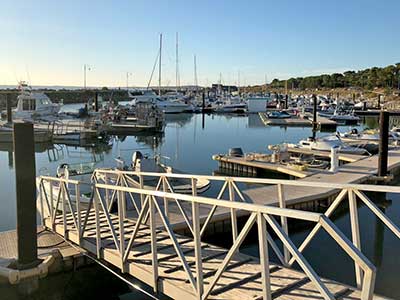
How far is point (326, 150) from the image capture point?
25594 mm

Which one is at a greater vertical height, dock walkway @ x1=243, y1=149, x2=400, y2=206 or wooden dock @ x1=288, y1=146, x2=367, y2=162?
wooden dock @ x1=288, y1=146, x2=367, y2=162

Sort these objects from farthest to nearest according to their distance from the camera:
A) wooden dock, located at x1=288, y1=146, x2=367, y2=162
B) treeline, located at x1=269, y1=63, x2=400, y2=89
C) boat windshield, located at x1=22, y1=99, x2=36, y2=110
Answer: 1. treeline, located at x1=269, y1=63, x2=400, y2=89
2. boat windshield, located at x1=22, y1=99, x2=36, y2=110
3. wooden dock, located at x1=288, y1=146, x2=367, y2=162

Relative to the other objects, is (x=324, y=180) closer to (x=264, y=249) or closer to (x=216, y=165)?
(x=216, y=165)

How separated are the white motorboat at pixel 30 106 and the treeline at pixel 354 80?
84.0 meters

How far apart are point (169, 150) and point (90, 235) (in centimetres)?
2331

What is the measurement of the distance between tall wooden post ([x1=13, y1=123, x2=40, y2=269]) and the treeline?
345 feet

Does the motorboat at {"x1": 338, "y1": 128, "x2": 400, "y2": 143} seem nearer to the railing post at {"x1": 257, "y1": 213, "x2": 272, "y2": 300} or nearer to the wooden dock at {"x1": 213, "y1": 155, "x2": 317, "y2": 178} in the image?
the wooden dock at {"x1": 213, "y1": 155, "x2": 317, "y2": 178}

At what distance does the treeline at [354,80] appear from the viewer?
10475cm

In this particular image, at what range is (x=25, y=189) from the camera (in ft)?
24.8

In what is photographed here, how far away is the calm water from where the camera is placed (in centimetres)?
1038

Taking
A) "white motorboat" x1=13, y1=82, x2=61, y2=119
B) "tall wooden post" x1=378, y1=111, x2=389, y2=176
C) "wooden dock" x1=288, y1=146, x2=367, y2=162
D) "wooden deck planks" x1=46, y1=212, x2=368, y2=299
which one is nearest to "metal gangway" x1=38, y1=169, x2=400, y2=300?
"wooden deck planks" x1=46, y1=212, x2=368, y2=299

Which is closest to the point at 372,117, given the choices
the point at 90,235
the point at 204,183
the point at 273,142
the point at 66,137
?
the point at 273,142

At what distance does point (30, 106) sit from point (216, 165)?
1007 inches

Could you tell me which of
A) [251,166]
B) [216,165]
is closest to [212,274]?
[251,166]
